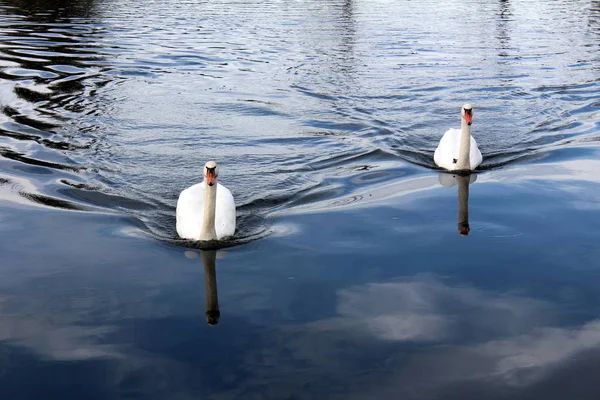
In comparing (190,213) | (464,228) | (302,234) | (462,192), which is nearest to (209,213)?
(190,213)

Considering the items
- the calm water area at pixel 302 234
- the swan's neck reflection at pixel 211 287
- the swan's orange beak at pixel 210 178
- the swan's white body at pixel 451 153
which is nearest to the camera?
the calm water area at pixel 302 234

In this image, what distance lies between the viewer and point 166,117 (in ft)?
70.4

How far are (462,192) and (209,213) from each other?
5.20 m

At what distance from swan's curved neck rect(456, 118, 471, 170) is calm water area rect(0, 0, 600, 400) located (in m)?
0.39

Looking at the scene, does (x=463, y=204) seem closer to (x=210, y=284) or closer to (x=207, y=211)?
(x=207, y=211)

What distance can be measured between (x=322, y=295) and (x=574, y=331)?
294 centimetres

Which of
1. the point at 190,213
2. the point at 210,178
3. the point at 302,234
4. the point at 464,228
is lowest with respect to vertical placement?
the point at 464,228

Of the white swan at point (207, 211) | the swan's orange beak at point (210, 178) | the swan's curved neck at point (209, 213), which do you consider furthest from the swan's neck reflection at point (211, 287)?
the swan's orange beak at point (210, 178)

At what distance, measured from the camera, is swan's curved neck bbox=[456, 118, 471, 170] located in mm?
17016

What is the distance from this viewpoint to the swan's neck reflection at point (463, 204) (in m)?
14.0

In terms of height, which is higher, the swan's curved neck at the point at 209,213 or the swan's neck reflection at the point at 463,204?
the swan's curved neck at the point at 209,213

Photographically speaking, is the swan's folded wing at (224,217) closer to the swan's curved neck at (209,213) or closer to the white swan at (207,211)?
the white swan at (207,211)

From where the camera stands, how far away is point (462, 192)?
16.0m

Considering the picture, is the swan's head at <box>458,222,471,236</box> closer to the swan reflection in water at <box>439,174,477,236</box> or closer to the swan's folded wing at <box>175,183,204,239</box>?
the swan reflection in water at <box>439,174,477,236</box>
